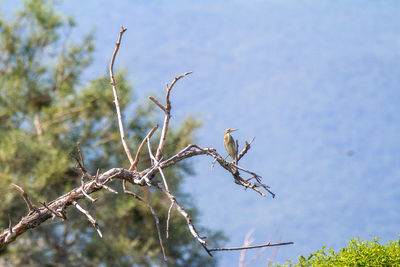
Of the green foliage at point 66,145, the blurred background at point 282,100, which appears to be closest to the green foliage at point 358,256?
the green foliage at point 66,145

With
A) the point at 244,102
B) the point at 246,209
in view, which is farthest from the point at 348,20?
the point at 246,209

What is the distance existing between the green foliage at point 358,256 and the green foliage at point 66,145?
6.75 metres

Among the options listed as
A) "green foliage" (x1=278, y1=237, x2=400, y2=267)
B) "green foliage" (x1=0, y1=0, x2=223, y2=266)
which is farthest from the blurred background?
"green foliage" (x1=278, y1=237, x2=400, y2=267)

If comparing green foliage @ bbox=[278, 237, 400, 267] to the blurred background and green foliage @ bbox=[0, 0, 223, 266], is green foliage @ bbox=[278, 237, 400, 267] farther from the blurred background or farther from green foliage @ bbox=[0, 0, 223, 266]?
the blurred background

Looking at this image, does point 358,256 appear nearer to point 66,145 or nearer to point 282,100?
point 66,145

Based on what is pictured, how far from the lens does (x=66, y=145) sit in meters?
10.6

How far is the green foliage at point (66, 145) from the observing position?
9852mm

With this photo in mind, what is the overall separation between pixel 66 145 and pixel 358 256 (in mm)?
8407

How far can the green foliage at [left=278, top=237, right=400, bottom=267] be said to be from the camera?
2764mm

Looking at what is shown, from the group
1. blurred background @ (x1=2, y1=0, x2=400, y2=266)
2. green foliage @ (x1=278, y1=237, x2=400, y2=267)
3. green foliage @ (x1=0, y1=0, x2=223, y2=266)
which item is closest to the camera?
green foliage @ (x1=278, y1=237, x2=400, y2=267)

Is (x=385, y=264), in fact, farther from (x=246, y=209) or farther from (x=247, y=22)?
(x=247, y=22)

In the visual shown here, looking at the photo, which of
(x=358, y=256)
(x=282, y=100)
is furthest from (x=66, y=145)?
(x=282, y=100)

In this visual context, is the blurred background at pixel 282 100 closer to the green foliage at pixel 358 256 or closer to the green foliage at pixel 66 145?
the green foliage at pixel 66 145

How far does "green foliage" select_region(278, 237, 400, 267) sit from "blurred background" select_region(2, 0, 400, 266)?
14.4m
